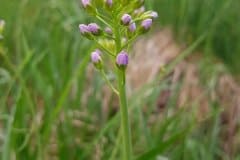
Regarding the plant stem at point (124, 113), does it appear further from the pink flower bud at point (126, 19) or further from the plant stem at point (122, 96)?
the pink flower bud at point (126, 19)

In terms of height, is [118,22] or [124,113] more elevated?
[118,22]

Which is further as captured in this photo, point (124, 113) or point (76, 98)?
point (76, 98)

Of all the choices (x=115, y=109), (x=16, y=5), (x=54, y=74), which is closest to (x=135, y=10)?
(x=54, y=74)

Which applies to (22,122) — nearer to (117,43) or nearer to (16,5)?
(117,43)

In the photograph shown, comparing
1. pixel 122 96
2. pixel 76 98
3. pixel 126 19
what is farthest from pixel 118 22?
pixel 76 98

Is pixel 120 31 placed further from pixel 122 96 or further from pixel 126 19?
pixel 122 96

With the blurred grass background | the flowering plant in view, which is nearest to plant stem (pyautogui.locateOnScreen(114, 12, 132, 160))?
the flowering plant

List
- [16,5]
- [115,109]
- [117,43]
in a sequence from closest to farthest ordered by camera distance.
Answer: [117,43], [115,109], [16,5]
